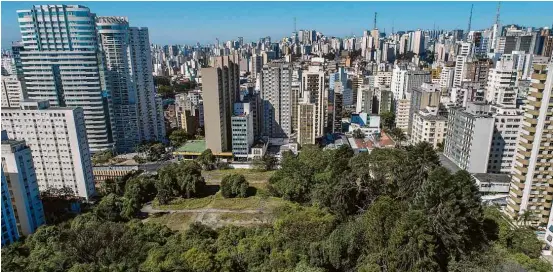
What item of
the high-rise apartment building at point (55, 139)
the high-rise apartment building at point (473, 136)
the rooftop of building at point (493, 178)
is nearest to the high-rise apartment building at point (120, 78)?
the high-rise apartment building at point (55, 139)

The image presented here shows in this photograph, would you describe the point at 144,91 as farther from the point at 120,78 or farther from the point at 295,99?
the point at 295,99

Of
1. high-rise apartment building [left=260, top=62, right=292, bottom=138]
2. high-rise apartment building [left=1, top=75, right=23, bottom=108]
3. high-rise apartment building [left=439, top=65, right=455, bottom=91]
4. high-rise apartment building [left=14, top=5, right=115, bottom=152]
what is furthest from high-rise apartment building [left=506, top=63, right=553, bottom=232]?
high-rise apartment building [left=1, top=75, right=23, bottom=108]

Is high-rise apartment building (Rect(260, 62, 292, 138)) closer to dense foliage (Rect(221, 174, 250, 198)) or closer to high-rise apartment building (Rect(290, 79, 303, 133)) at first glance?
high-rise apartment building (Rect(290, 79, 303, 133))

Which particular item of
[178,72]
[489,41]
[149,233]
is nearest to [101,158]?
[149,233]

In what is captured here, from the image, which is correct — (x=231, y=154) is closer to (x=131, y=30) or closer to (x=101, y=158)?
(x=101, y=158)

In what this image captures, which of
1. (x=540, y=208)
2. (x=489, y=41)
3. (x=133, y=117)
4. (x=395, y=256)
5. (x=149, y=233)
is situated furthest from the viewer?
(x=489, y=41)

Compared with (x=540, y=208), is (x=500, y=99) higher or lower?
higher

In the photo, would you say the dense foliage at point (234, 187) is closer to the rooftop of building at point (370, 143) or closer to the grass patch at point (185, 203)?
the grass patch at point (185, 203)
